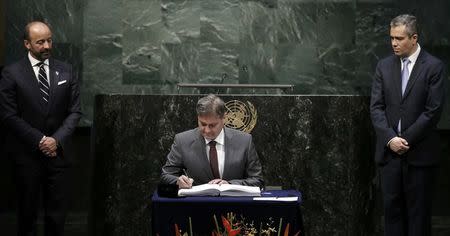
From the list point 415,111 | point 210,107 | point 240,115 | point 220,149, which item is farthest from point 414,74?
point 210,107

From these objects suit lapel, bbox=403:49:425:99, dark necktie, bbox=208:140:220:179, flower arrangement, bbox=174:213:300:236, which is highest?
suit lapel, bbox=403:49:425:99

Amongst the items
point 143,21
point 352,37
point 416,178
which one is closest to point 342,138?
point 416,178

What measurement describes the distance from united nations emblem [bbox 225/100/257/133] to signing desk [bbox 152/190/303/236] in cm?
175

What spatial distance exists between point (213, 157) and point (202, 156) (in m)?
0.07

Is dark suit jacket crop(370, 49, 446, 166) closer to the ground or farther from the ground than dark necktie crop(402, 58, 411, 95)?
closer to the ground

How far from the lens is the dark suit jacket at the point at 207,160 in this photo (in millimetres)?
5859

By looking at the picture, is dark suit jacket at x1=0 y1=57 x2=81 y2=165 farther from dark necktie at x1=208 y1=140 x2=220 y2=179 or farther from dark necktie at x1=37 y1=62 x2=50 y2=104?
dark necktie at x1=208 y1=140 x2=220 y2=179

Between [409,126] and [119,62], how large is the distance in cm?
350

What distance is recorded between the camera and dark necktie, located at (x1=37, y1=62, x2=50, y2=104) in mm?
6707

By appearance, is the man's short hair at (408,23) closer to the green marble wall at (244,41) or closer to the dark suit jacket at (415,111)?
the dark suit jacket at (415,111)

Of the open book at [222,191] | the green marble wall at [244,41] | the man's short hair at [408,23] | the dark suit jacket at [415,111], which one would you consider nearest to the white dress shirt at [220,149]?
the open book at [222,191]

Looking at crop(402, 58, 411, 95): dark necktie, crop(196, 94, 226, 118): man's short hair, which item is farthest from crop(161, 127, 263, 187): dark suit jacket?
crop(402, 58, 411, 95): dark necktie

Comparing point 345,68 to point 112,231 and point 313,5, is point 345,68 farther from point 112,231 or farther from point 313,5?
point 112,231

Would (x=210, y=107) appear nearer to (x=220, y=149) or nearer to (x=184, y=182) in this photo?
(x=220, y=149)
